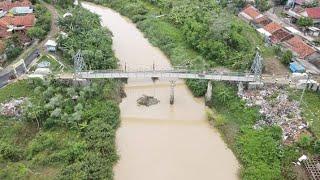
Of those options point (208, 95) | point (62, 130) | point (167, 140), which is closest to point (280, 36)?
point (208, 95)

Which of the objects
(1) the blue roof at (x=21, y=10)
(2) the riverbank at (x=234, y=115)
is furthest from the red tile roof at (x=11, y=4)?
(2) the riverbank at (x=234, y=115)

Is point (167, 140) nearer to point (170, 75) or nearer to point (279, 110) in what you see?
point (170, 75)

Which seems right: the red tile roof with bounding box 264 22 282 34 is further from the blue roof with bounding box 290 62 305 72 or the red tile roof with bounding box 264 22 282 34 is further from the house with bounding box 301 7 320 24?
the blue roof with bounding box 290 62 305 72

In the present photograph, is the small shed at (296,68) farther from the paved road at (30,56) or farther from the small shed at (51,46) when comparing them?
the paved road at (30,56)

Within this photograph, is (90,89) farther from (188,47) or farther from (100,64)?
(188,47)

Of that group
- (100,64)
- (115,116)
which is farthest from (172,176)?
(100,64)
